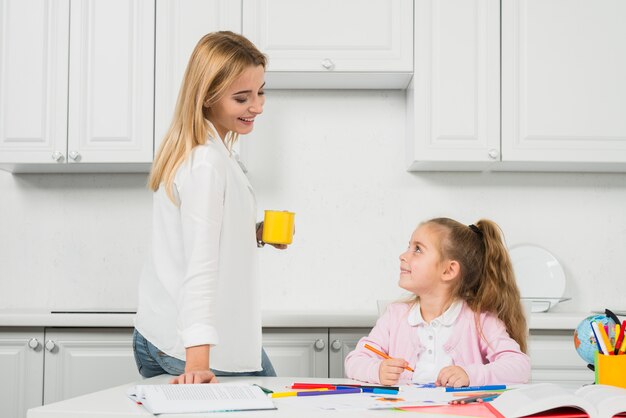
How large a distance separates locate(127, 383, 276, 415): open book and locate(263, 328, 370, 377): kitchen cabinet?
1412 millimetres

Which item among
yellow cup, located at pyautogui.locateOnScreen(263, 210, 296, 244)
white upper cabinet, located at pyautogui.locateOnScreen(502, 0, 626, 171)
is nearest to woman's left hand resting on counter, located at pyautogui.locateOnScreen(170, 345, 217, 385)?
yellow cup, located at pyautogui.locateOnScreen(263, 210, 296, 244)

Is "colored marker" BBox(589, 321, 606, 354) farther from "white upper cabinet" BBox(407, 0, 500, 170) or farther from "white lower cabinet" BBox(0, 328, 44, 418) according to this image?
"white lower cabinet" BBox(0, 328, 44, 418)

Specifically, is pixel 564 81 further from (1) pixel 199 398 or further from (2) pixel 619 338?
(1) pixel 199 398

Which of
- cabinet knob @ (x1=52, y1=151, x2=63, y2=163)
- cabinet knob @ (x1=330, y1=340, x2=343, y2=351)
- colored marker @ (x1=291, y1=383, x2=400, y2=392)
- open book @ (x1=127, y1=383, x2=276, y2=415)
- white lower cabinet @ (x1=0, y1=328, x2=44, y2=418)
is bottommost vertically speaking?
white lower cabinet @ (x1=0, y1=328, x2=44, y2=418)

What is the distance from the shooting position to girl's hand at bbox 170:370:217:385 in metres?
1.45

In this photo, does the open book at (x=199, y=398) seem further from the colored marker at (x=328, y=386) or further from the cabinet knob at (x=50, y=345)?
the cabinet knob at (x=50, y=345)

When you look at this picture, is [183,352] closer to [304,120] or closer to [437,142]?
[437,142]

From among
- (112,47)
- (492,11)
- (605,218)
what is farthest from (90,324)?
(605,218)

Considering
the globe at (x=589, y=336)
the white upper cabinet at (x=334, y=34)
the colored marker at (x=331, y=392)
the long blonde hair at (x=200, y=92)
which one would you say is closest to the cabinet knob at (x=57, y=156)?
the white upper cabinet at (x=334, y=34)

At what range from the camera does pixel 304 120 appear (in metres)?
3.28

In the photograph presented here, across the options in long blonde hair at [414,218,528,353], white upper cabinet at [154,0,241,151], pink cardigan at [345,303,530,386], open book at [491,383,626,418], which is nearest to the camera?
open book at [491,383,626,418]

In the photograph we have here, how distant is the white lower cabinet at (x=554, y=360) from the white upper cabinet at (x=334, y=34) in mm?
1066

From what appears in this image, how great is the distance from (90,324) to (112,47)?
1.01 metres

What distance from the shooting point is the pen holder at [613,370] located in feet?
4.70
